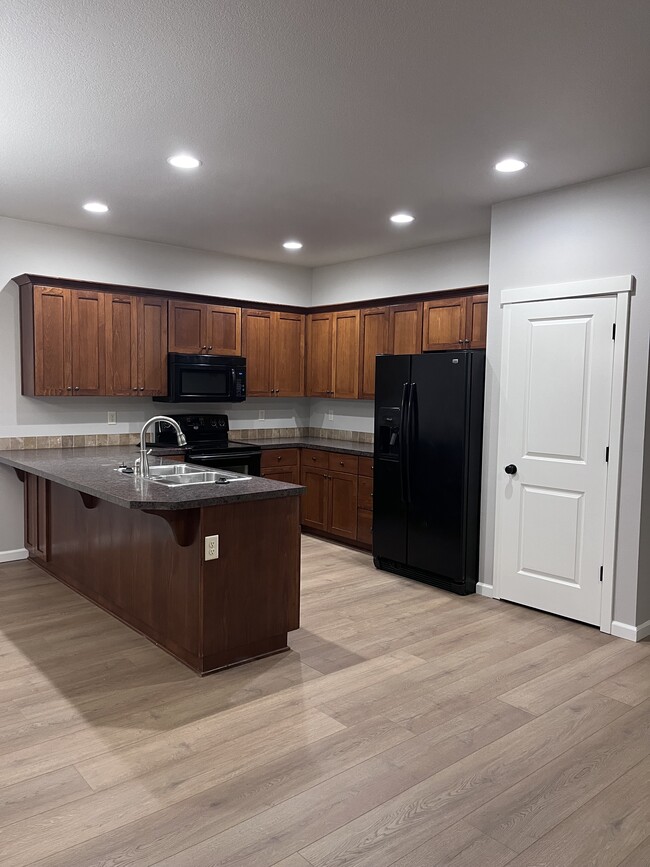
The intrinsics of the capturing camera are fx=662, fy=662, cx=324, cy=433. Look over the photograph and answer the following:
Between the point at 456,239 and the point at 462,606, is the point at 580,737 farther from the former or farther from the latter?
the point at 456,239

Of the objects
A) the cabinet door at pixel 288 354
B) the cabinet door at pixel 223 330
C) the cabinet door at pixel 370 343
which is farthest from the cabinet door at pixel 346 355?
the cabinet door at pixel 223 330

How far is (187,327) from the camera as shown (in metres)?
5.78

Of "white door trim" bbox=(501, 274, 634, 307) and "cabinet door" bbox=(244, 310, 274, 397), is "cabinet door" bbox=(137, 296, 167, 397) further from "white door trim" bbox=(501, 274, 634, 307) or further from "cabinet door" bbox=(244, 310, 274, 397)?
"white door trim" bbox=(501, 274, 634, 307)

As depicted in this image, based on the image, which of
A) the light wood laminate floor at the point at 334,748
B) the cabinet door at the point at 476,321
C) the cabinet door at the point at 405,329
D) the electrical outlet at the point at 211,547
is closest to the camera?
the light wood laminate floor at the point at 334,748

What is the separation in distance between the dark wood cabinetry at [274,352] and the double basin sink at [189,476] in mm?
2233

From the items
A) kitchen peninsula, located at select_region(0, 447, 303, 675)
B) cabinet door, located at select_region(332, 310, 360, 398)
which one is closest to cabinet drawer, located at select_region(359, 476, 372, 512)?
cabinet door, located at select_region(332, 310, 360, 398)

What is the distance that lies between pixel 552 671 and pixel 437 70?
2.81 m

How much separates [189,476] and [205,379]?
206 cm

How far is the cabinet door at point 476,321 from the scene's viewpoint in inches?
200

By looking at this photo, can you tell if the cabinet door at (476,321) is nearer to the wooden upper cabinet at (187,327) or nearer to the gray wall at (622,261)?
the gray wall at (622,261)

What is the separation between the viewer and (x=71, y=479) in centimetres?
358

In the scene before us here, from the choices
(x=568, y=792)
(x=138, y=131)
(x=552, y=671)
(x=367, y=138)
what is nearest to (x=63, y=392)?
(x=138, y=131)

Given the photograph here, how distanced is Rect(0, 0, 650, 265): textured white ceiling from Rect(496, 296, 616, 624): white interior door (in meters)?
0.88

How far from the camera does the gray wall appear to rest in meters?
3.65
